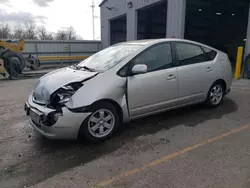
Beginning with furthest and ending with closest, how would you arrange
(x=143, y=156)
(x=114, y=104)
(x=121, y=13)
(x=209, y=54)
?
(x=121, y=13)
(x=209, y=54)
(x=114, y=104)
(x=143, y=156)

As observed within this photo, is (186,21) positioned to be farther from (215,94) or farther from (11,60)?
(215,94)

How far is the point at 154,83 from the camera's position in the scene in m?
3.79

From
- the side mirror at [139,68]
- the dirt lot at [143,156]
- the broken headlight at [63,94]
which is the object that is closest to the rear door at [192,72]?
the dirt lot at [143,156]

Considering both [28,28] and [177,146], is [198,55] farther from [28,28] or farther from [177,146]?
[28,28]

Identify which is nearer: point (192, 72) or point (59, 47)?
point (192, 72)

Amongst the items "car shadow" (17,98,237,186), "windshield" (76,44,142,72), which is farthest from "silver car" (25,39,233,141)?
"car shadow" (17,98,237,186)

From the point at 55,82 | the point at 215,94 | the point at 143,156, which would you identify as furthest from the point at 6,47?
the point at 143,156

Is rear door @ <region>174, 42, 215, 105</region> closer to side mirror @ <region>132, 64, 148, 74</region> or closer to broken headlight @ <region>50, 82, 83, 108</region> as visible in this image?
side mirror @ <region>132, 64, 148, 74</region>

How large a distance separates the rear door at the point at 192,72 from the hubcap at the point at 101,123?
60.1 inches

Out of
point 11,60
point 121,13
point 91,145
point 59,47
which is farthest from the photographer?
point 59,47

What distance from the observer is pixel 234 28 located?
24.1 m

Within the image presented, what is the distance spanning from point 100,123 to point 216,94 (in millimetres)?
2916

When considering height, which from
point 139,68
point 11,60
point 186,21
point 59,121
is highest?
point 186,21

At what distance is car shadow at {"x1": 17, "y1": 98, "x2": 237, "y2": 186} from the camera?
9.11 feet
